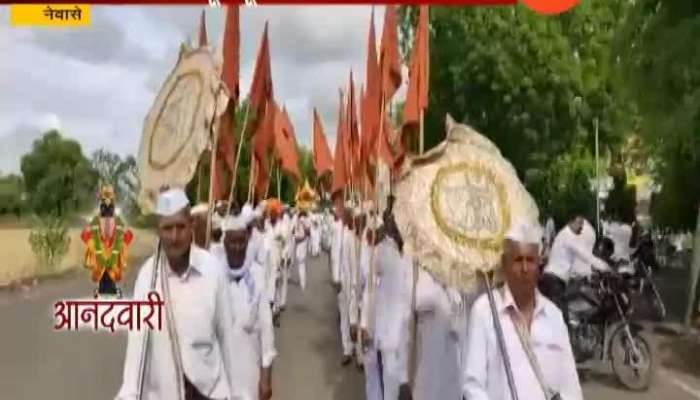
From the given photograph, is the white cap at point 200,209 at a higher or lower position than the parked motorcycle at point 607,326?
higher

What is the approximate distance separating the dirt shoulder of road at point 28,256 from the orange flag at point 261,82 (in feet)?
3.42

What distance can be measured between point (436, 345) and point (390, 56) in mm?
1571

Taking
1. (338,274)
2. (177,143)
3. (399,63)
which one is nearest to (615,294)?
(399,63)

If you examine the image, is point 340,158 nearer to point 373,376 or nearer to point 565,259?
point 565,259

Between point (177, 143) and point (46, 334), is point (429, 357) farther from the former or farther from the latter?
point (46, 334)

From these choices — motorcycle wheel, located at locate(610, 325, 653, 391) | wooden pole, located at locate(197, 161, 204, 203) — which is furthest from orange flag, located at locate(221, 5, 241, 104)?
motorcycle wheel, located at locate(610, 325, 653, 391)

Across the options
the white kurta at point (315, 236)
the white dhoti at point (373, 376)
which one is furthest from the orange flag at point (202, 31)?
the white kurta at point (315, 236)

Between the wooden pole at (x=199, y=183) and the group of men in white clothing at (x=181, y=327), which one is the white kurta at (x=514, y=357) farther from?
the wooden pole at (x=199, y=183)

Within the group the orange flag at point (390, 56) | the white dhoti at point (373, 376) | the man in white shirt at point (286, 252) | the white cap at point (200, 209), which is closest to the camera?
the white cap at point (200, 209)

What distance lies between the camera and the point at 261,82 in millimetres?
5641

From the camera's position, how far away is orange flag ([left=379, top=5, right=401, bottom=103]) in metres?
5.14

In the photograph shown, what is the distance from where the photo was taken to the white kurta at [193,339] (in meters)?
3.11

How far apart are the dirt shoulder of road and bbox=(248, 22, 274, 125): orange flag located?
1044 millimetres

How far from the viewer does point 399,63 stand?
5.25 metres
